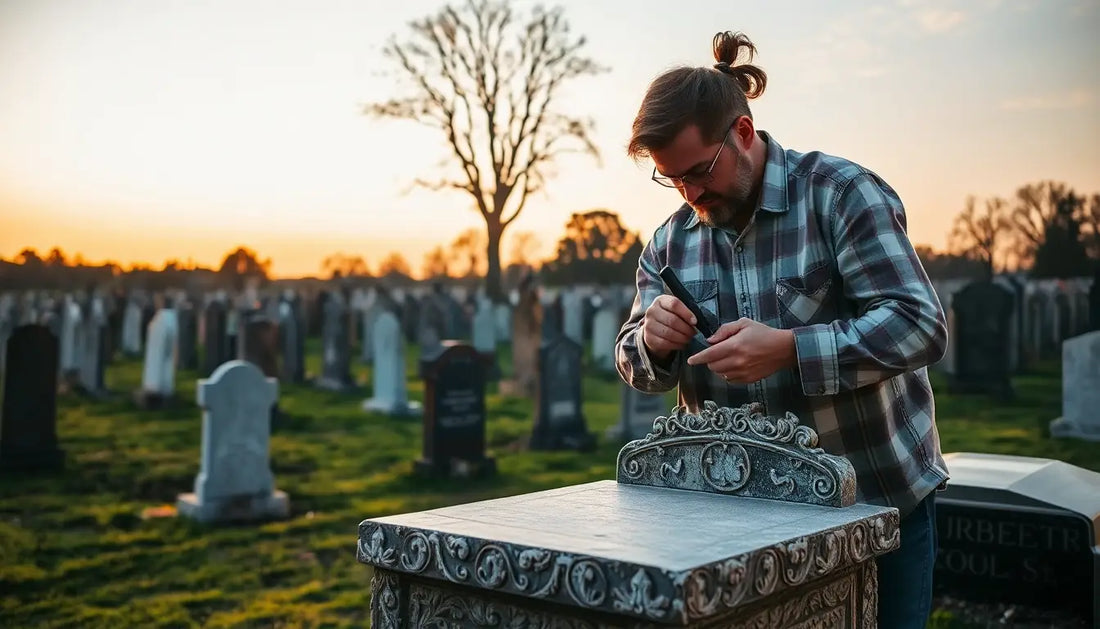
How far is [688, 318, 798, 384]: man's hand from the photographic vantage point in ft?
7.25

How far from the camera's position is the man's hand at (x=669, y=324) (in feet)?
7.85

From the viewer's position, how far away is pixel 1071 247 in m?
22.1

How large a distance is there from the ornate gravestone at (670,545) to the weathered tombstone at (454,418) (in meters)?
7.73

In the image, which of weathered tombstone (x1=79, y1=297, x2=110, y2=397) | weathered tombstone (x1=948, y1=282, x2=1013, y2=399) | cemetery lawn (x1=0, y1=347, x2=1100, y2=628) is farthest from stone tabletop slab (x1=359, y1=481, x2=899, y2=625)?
weathered tombstone (x1=79, y1=297, x2=110, y2=397)

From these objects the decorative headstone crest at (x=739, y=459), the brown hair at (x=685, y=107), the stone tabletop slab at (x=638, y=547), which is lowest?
the stone tabletop slab at (x=638, y=547)

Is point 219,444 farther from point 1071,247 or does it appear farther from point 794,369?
point 1071,247

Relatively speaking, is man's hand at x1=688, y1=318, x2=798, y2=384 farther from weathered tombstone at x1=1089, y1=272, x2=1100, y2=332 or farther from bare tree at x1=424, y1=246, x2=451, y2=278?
bare tree at x1=424, y1=246, x2=451, y2=278

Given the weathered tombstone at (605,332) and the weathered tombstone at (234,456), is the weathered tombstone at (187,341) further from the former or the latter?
the weathered tombstone at (234,456)

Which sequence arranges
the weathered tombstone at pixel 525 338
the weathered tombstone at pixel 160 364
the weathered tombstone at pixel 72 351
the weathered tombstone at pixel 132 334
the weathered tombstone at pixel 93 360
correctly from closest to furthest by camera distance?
the weathered tombstone at pixel 160 364 → the weathered tombstone at pixel 93 360 → the weathered tombstone at pixel 72 351 → the weathered tombstone at pixel 525 338 → the weathered tombstone at pixel 132 334

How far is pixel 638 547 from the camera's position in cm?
177

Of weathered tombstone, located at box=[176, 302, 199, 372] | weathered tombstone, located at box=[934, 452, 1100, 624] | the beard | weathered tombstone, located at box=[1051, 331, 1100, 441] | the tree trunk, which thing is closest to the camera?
the beard

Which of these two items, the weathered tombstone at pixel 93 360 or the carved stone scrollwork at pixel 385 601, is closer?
the carved stone scrollwork at pixel 385 601

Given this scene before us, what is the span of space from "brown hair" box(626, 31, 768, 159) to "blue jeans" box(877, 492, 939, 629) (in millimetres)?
1093

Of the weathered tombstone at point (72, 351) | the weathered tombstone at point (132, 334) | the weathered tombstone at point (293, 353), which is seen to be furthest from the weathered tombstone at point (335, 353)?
the weathered tombstone at point (132, 334)
